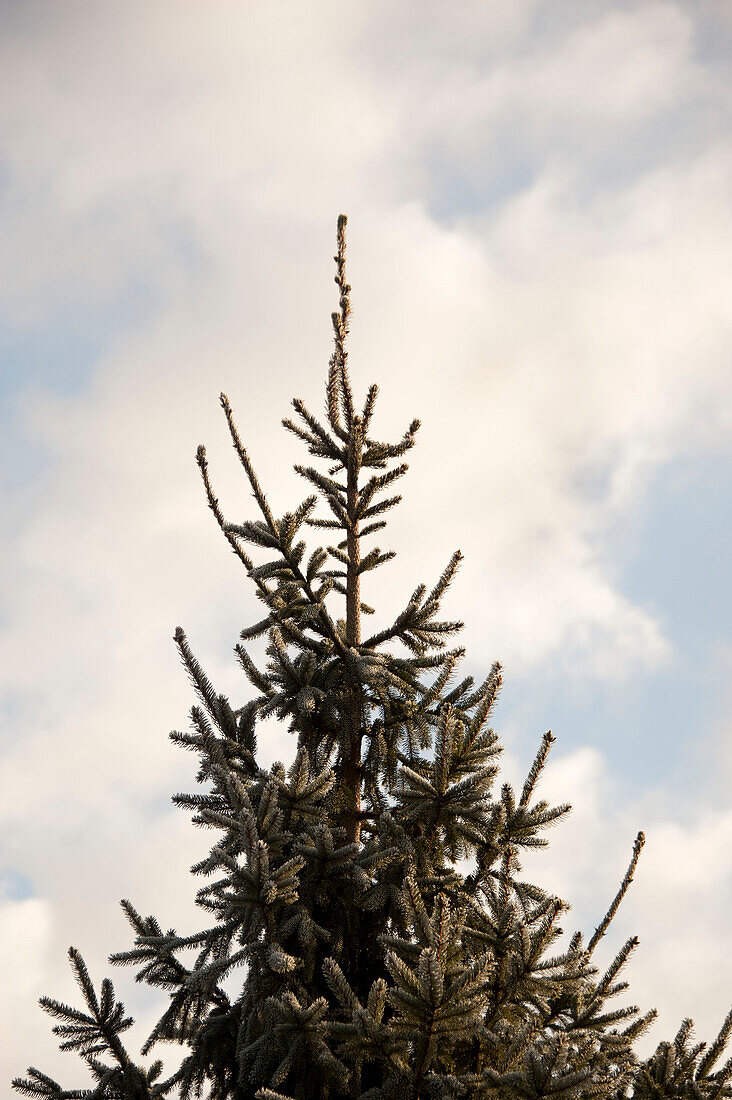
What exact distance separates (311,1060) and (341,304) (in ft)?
20.6

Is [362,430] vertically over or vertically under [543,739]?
over

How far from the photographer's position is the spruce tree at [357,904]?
19.3 feet

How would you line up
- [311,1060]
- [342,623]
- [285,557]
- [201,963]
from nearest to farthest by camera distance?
[311,1060] < [201,963] < [285,557] < [342,623]

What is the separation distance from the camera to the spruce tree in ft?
19.3

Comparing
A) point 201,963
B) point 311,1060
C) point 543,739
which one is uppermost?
point 543,739

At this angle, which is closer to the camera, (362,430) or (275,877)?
(275,877)

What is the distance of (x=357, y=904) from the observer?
736cm

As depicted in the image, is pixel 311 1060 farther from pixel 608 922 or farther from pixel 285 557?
pixel 285 557

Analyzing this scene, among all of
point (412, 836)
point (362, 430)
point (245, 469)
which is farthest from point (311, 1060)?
point (362, 430)

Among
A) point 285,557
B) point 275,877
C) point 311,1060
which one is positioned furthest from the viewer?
point 285,557

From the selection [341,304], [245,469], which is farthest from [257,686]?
[341,304]

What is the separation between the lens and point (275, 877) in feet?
20.1

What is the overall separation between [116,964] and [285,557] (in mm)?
3441

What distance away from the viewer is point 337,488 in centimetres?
945
